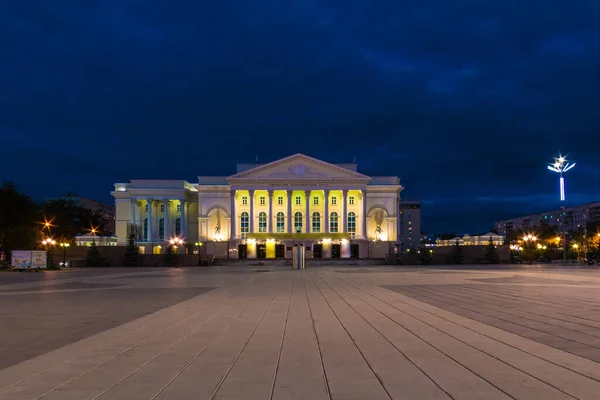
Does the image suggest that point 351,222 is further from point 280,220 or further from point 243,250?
point 243,250

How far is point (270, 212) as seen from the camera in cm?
10144

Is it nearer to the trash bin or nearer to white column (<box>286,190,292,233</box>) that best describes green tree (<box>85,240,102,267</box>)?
the trash bin

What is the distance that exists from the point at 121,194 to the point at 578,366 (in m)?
106

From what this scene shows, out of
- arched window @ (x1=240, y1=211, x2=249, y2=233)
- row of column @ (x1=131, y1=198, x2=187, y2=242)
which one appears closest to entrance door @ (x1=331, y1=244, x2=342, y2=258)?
arched window @ (x1=240, y1=211, x2=249, y2=233)

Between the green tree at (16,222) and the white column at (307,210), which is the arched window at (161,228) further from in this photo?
the white column at (307,210)

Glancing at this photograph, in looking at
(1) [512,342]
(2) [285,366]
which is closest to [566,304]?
(1) [512,342]

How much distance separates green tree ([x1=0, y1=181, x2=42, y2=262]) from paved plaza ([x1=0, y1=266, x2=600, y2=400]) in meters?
58.1

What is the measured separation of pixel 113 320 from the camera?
595 inches

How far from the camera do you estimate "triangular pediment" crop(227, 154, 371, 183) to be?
98875 mm

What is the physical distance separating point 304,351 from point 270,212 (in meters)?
91.5

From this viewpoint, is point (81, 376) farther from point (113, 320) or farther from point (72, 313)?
point (72, 313)

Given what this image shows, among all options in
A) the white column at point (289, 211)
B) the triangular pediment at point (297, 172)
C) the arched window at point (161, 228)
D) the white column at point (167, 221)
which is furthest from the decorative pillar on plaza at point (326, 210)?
the arched window at point (161, 228)

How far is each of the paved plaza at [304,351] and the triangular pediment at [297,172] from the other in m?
80.3

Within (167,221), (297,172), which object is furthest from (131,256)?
(297,172)
